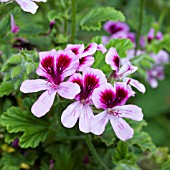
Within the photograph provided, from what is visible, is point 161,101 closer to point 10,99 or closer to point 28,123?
point 10,99

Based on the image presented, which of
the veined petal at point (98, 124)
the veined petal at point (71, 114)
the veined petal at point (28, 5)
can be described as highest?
the veined petal at point (28, 5)

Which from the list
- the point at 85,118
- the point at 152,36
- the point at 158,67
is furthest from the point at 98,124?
the point at 158,67

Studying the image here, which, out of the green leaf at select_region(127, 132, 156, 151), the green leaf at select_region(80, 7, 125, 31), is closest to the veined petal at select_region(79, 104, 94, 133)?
the green leaf at select_region(127, 132, 156, 151)

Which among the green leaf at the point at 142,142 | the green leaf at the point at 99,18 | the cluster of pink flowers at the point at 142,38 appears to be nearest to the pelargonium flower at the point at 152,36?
the cluster of pink flowers at the point at 142,38

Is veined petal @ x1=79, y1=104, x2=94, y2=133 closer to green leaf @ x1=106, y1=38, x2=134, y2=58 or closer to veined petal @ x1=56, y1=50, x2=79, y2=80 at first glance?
veined petal @ x1=56, y1=50, x2=79, y2=80

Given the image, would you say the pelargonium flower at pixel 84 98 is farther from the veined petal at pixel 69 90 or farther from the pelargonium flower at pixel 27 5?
the pelargonium flower at pixel 27 5

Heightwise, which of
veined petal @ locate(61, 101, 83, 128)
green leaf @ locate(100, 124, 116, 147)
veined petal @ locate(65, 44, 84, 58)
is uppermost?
veined petal @ locate(65, 44, 84, 58)

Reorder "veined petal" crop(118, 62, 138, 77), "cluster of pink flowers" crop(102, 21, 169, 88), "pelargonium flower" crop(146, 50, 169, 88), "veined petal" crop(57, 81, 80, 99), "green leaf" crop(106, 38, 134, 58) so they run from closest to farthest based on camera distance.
→ "veined petal" crop(57, 81, 80, 99), "veined petal" crop(118, 62, 138, 77), "green leaf" crop(106, 38, 134, 58), "cluster of pink flowers" crop(102, 21, 169, 88), "pelargonium flower" crop(146, 50, 169, 88)
